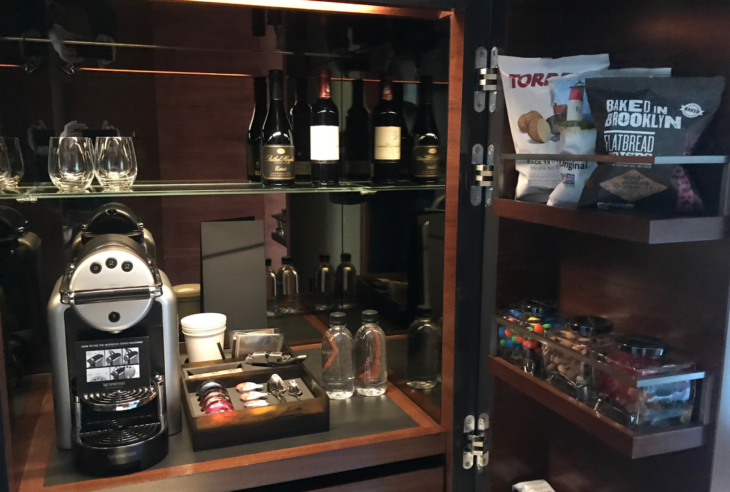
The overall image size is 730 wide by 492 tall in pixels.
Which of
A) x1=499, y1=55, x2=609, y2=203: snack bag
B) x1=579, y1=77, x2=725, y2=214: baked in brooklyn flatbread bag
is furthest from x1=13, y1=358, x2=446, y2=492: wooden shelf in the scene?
x1=579, y1=77, x2=725, y2=214: baked in brooklyn flatbread bag

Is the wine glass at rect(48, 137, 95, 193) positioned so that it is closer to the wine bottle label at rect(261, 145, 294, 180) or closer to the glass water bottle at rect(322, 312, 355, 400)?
the wine bottle label at rect(261, 145, 294, 180)

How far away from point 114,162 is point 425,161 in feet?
2.40

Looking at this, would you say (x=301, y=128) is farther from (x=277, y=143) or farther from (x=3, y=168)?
(x=3, y=168)

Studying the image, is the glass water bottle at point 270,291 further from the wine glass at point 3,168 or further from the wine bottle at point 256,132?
the wine glass at point 3,168

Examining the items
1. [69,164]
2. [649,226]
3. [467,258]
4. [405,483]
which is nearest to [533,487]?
[405,483]

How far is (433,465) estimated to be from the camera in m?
1.25

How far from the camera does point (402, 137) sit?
5.45ft

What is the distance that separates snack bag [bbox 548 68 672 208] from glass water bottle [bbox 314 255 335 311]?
89 centimetres

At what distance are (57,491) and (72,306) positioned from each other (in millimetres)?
317

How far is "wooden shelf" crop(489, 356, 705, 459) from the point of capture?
2.70 ft

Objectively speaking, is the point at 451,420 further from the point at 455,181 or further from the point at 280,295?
the point at 280,295

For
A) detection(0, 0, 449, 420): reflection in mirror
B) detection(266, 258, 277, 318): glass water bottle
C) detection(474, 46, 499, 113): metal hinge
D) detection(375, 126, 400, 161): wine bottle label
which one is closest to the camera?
detection(474, 46, 499, 113): metal hinge

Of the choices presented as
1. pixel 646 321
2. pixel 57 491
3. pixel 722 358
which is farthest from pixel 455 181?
pixel 57 491

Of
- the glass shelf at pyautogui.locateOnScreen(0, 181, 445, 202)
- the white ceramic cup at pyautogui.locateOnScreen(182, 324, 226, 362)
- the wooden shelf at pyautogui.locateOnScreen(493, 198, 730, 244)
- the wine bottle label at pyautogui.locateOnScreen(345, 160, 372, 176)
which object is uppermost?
the wine bottle label at pyautogui.locateOnScreen(345, 160, 372, 176)
